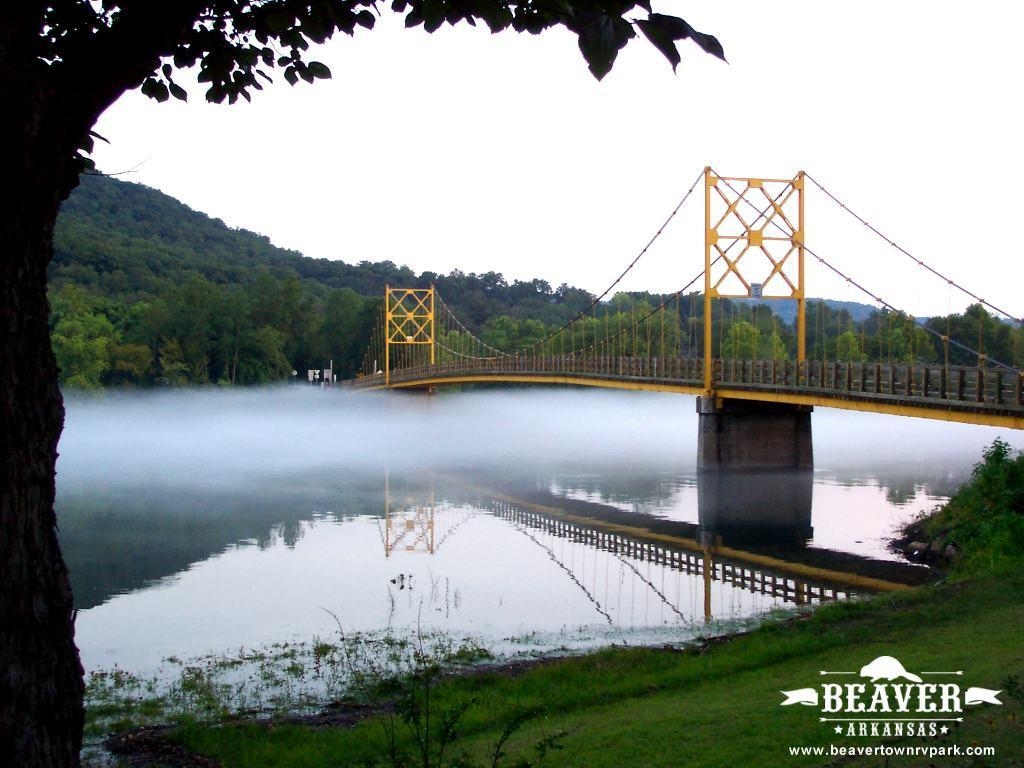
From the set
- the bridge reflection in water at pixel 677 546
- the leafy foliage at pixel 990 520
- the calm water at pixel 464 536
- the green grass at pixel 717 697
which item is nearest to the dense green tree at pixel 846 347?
the calm water at pixel 464 536

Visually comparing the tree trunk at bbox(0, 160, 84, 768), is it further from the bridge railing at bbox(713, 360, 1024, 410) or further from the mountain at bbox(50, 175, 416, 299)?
the mountain at bbox(50, 175, 416, 299)

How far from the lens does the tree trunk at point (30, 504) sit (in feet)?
8.18

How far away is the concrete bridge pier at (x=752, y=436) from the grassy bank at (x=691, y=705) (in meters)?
16.2

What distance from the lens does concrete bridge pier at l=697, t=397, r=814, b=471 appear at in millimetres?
25844

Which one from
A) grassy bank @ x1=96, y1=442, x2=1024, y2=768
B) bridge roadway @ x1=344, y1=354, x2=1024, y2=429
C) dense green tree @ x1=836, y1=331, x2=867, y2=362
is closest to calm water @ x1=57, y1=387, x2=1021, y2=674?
grassy bank @ x1=96, y1=442, x2=1024, y2=768

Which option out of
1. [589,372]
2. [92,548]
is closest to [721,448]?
[589,372]

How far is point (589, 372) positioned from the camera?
34.3 metres

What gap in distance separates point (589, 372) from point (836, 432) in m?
12.4

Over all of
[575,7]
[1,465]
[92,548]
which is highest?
[575,7]

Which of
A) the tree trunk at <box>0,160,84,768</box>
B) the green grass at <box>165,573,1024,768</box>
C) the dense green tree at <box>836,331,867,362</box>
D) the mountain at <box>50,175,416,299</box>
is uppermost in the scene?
the mountain at <box>50,175,416,299</box>

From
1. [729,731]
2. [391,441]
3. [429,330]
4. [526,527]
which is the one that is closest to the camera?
[729,731]

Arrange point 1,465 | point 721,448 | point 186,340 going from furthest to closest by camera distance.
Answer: point 186,340
point 721,448
point 1,465

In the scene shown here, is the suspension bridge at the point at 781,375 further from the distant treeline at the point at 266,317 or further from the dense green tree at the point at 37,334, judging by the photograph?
the dense green tree at the point at 37,334

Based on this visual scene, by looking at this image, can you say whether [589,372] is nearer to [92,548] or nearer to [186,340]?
[92,548]
